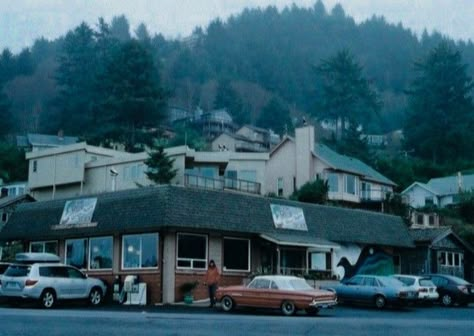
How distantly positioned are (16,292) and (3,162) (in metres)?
55.6

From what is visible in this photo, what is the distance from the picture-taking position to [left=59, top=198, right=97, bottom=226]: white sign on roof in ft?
113

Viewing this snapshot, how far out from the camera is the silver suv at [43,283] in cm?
2780

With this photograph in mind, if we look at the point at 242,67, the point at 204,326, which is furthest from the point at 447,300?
the point at 242,67

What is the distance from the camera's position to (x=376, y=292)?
30.2 meters

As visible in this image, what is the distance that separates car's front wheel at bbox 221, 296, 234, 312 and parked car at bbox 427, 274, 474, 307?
11.6m

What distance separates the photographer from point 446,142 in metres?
92.6

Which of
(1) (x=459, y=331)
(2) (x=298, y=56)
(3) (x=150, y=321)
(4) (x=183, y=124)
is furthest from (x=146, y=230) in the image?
(2) (x=298, y=56)

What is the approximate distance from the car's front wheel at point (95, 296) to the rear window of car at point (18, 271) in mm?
2938

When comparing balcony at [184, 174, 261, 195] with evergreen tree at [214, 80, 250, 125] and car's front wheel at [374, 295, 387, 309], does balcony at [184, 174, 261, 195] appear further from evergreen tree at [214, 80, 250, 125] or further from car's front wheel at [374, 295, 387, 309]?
evergreen tree at [214, 80, 250, 125]

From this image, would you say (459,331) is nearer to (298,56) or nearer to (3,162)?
(3,162)

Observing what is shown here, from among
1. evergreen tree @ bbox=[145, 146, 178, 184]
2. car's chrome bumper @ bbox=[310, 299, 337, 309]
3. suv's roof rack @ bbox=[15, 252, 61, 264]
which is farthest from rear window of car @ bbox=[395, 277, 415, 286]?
evergreen tree @ bbox=[145, 146, 178, 184]

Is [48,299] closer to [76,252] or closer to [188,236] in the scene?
[188,236]

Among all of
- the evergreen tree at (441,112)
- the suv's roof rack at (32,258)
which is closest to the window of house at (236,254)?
the suv's roof rack at (32,258)

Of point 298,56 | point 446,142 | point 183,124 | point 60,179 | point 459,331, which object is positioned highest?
point 298,56
